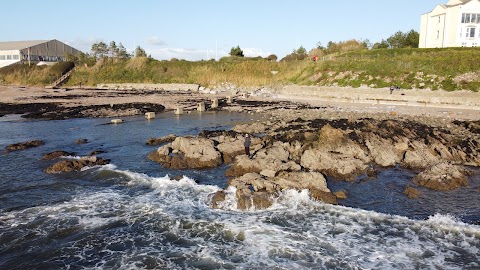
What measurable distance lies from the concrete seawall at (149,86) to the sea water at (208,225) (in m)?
60.8

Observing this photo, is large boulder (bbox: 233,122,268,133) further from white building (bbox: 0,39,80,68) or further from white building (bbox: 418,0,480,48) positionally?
white building (bbox: 0,39,80,68)

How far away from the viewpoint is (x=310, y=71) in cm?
7094

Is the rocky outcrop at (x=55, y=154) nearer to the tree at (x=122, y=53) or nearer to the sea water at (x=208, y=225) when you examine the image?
the sea water at (x=208, y=225)

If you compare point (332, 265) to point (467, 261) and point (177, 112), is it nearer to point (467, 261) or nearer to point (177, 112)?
point (467, 261)

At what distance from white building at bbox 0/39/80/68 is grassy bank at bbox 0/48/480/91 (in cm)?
956

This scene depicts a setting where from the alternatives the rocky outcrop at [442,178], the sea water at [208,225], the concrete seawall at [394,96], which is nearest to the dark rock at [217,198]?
the sea water at [208,225]

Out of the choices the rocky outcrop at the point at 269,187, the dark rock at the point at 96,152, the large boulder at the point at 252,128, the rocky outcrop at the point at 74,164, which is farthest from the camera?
the large boulder at the point at 252,128

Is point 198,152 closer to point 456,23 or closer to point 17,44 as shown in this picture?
point 456,23

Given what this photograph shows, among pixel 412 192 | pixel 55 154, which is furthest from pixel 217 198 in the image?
pixel 55 154

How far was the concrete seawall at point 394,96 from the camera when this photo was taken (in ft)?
141

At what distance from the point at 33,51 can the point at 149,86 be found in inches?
1894

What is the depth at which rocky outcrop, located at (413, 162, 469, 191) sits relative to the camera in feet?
65.1

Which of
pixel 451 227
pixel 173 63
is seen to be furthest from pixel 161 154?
pixel 173 63

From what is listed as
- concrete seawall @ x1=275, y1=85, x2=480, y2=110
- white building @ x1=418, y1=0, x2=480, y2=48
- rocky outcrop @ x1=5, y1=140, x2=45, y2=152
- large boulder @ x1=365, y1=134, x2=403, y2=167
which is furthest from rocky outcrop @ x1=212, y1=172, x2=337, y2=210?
white building @ x1=418, y1=0, x2=480, y2=48
